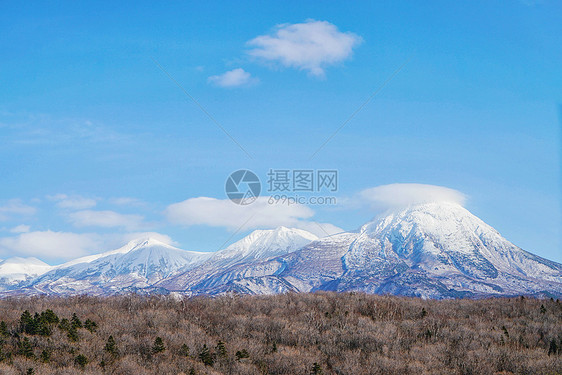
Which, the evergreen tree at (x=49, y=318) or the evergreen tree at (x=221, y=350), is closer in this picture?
the evergreen tree at (x=221, y=350)

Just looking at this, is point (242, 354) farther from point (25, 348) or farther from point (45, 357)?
point (25, 348)

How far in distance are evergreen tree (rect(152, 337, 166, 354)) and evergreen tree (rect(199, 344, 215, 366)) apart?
2030 millimetres

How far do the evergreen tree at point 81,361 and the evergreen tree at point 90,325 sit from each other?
3.69 meters

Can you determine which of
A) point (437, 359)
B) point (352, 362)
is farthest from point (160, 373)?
point (437, 359)

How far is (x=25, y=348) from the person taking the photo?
24031 millimetres

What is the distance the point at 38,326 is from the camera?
1024 inches

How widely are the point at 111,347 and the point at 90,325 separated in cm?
327

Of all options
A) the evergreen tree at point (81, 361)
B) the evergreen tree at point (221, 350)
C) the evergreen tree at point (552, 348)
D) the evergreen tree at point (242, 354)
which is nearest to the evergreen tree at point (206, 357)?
the evergreen tree at point (221, 350)

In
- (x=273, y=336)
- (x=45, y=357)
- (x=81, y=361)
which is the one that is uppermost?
(x=273, y=336)

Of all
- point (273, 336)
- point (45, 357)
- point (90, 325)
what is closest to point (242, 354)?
point (273, 336)

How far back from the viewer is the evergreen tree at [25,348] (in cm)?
2378

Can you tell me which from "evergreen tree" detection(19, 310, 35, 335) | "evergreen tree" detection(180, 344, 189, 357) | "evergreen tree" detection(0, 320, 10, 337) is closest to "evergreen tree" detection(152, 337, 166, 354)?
"evergreen tree" detection(180, 344, 189, 357)

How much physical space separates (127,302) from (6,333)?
9.61 metres

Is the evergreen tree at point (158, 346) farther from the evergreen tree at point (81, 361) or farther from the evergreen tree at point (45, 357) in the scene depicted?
the evergreen tree at point (45, 357)
